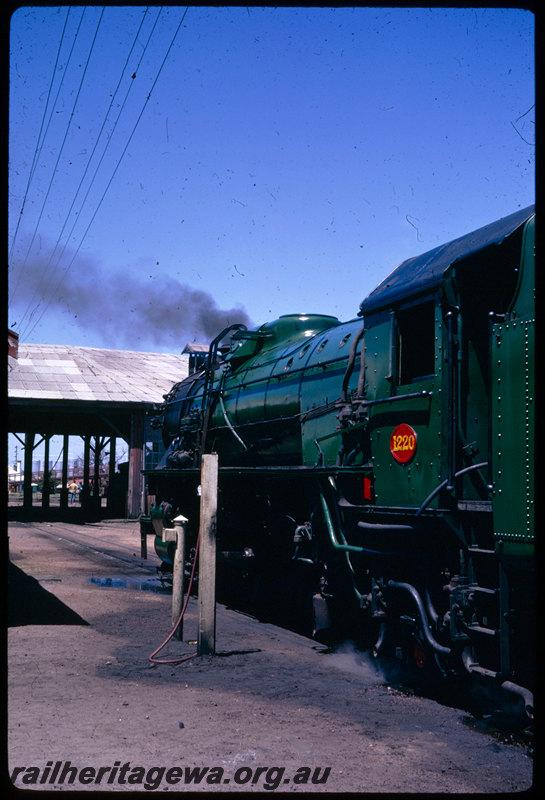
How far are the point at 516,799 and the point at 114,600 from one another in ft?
27.5

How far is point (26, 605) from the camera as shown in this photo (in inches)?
432

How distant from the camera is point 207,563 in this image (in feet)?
28.0

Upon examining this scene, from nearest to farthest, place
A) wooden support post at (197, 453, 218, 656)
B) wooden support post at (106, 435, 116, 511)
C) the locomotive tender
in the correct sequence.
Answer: the locomotive tender, wooden support post at (197, 453, 218, 656), wooden support post at (106, 435, 116, 511)

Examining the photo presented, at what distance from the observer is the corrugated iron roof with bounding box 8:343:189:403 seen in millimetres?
30594

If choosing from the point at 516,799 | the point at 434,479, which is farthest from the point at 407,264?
the point at 516,799

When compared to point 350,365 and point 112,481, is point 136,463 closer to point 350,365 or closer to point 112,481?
point 112,481

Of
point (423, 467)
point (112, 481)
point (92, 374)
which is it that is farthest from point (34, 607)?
point (112, 481)

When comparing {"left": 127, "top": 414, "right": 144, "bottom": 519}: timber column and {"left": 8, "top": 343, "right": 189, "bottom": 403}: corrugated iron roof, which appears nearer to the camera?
{"left": 8, "top": 343, "right": 189, "bottom": 403}: corrugated iron roof

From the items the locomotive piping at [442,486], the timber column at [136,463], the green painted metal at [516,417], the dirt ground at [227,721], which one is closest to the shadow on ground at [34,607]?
the dirt ground at [227,721]

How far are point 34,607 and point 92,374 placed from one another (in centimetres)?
2361

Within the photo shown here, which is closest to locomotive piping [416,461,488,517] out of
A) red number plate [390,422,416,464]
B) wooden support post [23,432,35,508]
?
red number plate [390,422,416,464]

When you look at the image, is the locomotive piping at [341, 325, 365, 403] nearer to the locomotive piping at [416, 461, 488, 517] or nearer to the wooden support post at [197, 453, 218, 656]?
the wooden support post at [197, 453, 218, 656]

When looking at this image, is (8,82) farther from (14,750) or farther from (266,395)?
(266,395)

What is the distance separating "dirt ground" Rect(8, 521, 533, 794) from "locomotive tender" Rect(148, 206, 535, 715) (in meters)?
0.49
